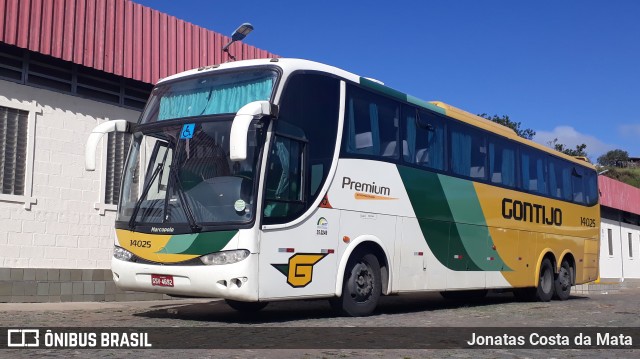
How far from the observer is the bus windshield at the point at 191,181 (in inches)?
340

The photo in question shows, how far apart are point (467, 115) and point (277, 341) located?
25.3 ft

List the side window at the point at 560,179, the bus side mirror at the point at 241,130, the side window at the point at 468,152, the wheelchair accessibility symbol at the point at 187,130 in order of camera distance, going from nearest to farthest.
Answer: the bus side mirror at the point at 241,130 < the wheelchair accessibility symbol at the point at 187,130 < the side window at the point at 468,152 < the side window at the point at 560,179

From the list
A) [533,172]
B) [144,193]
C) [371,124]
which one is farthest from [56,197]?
[533,172]

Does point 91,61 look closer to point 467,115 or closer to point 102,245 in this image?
point 102,245

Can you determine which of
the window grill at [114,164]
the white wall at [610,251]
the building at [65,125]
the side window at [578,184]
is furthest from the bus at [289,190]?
the white wall at [610,251]

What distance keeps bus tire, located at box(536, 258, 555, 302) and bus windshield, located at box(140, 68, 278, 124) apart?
9.41m

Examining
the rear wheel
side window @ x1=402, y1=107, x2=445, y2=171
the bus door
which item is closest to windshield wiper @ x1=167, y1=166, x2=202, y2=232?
the bus door

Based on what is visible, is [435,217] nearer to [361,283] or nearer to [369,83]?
[361,283]

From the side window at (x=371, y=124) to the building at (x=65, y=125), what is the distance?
5.95 m

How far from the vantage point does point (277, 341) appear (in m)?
7.15

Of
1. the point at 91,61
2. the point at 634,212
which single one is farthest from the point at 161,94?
the point at 634,212

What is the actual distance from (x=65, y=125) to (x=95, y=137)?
4.49 meters

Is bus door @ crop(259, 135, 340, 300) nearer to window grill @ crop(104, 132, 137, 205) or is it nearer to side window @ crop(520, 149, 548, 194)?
window grill @ crop(104, 132, 137, 205)

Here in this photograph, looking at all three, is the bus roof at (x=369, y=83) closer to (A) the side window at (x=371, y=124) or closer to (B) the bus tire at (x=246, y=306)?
(A) the side window at (x=371, y=124)
